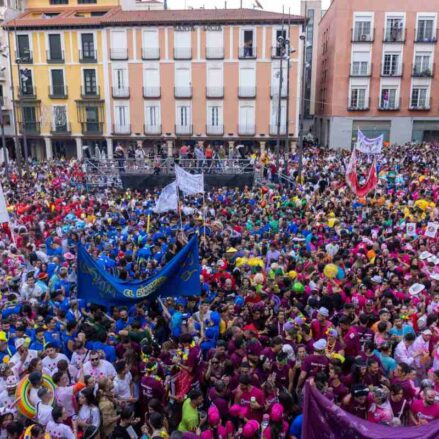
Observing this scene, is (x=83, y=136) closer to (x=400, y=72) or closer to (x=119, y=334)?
(x=400, y=72)

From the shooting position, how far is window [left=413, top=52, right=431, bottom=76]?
122ft

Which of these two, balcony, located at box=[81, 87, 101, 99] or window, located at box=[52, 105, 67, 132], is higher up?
balcony, located at box=[81, 87, 101, 99]

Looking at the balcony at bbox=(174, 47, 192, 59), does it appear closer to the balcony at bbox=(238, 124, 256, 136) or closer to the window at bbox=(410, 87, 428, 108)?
the balcony at bbox=(238, 124, 256, 136)

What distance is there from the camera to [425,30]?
120ft

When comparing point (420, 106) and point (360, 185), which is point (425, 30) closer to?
point (420, 106)

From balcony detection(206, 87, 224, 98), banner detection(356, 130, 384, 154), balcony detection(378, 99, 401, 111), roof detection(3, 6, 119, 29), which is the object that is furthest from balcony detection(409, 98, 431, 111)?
roof detection(3, 6, 119, 29)

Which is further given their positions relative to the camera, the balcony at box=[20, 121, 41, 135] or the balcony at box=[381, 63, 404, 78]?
the balcony at box=[20, 121, 41, 135]

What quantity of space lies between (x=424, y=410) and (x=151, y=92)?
35.0m

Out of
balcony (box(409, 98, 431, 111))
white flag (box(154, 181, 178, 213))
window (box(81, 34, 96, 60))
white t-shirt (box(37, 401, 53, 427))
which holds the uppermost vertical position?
window (box(81, 34, 96, 60))

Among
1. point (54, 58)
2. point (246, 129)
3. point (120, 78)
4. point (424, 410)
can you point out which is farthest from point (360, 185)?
point (54, 58)

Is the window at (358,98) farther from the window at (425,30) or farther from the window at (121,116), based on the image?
the window at (121,116)

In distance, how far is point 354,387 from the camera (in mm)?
5473

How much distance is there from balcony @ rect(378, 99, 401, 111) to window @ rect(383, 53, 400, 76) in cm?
196

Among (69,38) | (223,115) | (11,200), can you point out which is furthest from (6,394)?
(69,38)
